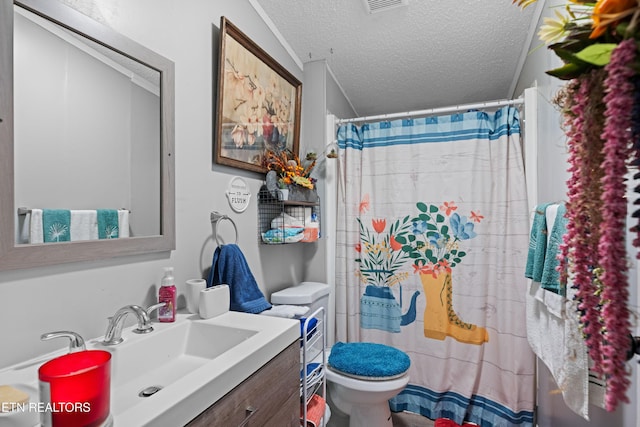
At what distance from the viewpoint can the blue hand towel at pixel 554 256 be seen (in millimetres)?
1152

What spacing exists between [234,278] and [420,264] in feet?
4.26

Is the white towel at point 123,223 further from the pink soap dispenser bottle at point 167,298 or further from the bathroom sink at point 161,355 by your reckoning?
the bathroom sink at point 161,355

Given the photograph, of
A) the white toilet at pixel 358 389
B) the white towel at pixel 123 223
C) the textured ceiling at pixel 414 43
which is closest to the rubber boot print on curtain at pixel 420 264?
the white toilet at pixel 358 389

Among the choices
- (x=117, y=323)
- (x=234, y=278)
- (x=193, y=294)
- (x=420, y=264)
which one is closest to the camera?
(x=117, y=323)

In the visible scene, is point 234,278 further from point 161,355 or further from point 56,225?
point 56,225

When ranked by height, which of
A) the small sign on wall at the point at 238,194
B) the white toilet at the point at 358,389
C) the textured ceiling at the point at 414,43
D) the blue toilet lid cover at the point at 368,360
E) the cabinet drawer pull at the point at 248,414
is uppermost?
the textured ceiling at the point at 414,43

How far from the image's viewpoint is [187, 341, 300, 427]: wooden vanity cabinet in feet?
2.67

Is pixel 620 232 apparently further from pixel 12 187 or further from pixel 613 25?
pixel 12 187

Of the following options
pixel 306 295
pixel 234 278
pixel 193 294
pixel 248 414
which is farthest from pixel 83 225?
pixel 306 295

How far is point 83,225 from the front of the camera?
0.98m

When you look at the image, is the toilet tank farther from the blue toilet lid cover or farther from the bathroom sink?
the bathroom sink

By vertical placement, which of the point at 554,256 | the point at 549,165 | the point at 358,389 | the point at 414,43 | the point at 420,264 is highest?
the point at 414,43

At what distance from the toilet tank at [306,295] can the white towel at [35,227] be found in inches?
45.9

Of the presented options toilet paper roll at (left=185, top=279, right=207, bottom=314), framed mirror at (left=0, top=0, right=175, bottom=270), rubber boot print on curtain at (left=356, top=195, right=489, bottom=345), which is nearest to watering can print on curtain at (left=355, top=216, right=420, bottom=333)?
rubber boot print on curtain at (left=356, top=195, right=489, bottom=345)
